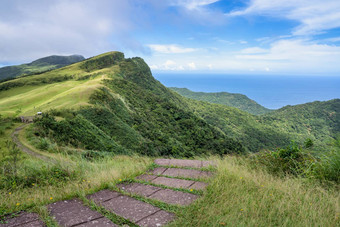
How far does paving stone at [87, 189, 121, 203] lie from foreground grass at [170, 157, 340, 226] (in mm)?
1215

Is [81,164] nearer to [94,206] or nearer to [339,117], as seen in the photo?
[94,206]

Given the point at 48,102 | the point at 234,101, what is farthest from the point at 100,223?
the point at 234,101

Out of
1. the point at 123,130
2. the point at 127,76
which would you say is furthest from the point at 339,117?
the point at 123,130

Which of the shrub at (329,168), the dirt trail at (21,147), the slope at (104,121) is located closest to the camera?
the shrub at (329,168)

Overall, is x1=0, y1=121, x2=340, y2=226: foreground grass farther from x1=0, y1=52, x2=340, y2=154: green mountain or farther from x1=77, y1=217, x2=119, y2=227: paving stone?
x1=0, y1=52, x2=340, y2=154: green mountain

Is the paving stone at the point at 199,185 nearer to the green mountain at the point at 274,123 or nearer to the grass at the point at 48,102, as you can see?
the grass at the point at 48,102

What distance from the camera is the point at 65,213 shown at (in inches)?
104

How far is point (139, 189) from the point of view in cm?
340

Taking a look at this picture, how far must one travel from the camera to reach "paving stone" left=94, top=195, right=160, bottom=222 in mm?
2582

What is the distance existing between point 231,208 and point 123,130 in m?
22.1

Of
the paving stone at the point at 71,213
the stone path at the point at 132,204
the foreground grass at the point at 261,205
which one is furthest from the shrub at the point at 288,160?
the paving stone at the point at 71,213

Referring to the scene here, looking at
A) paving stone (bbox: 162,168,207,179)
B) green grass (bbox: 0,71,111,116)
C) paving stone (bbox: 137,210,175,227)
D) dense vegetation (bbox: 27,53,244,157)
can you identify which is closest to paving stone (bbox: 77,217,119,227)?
paving stone (bbox: 137,210,175,227)

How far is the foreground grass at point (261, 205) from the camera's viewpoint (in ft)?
7.67

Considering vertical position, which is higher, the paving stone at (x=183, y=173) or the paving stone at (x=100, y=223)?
the paving stone at (x=183, y=173)
